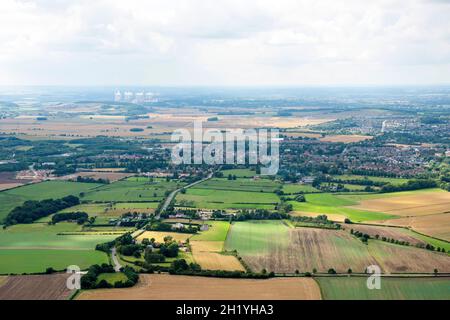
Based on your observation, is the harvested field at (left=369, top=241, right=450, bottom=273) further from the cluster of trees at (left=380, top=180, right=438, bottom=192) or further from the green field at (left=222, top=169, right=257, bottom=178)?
the green field at (left=222, top=169, right=257, bottom=178)

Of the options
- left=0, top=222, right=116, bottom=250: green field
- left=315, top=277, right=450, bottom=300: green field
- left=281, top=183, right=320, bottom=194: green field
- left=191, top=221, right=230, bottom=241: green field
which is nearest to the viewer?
left=315, top=277, right=450, bottom=300: green field

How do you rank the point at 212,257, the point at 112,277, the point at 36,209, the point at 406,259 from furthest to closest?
the point at 36,209 → the point at 212,257 → the point at 406,259 → the point at 112,277

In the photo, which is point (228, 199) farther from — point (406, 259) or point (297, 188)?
point (406, 259)

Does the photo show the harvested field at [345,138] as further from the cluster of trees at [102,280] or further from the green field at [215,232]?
the cluster of trees at [102,280]

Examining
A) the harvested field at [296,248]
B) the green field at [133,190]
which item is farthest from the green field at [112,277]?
the green field at [133,190]

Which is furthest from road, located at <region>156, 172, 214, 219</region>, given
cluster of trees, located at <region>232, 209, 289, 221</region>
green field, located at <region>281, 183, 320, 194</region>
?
green field, located at <region>281, 183, 320, 194</region>

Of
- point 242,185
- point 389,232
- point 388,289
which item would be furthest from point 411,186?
point 388,289

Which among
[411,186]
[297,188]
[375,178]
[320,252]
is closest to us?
[320,252]
